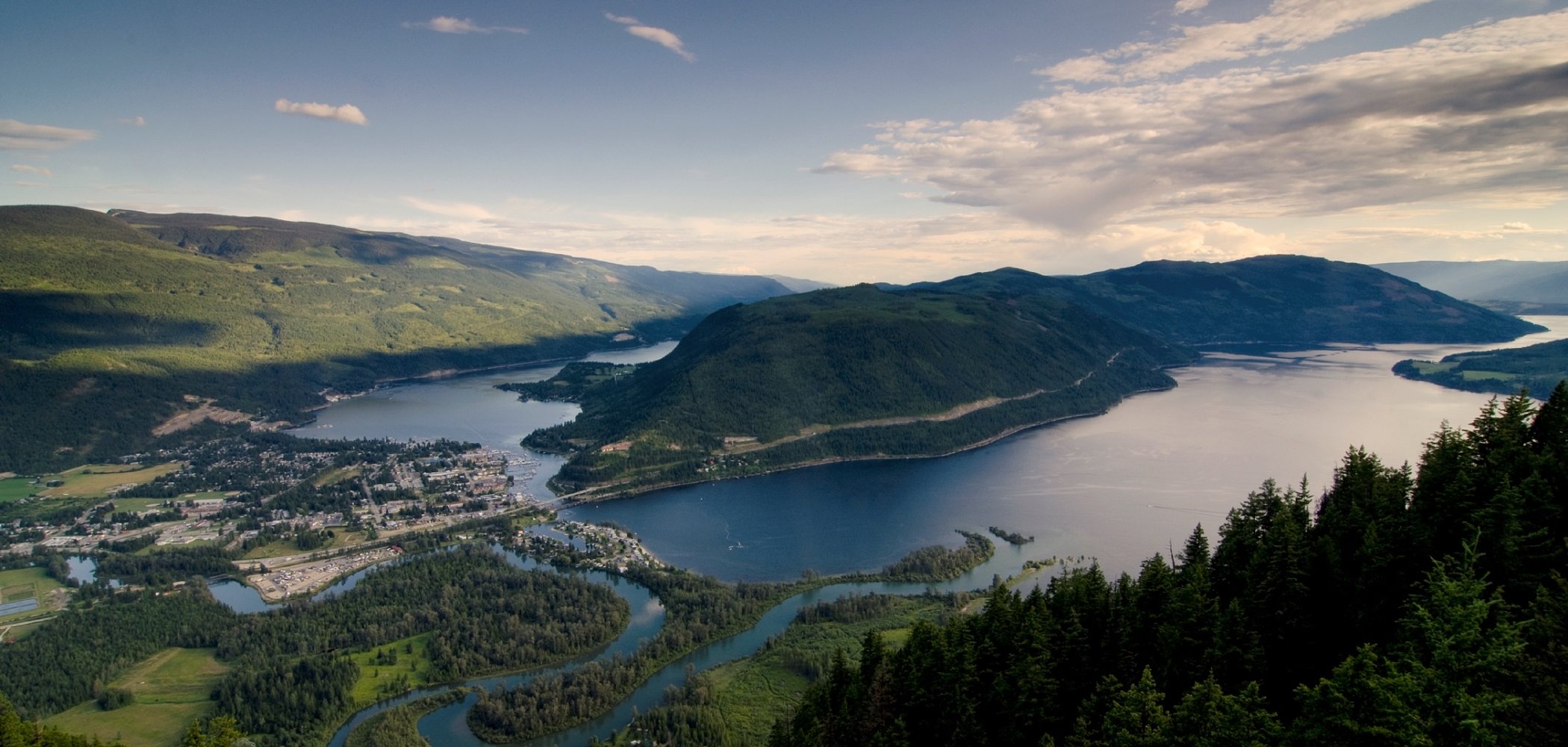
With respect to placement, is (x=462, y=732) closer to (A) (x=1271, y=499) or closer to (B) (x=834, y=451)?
(A) (x=1271, y=499)

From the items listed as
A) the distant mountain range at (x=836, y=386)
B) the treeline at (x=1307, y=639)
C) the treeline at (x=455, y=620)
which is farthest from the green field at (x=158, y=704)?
the distant mountain range at (x=836, y=386)

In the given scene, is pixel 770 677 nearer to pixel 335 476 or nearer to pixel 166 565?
pixel 166 565

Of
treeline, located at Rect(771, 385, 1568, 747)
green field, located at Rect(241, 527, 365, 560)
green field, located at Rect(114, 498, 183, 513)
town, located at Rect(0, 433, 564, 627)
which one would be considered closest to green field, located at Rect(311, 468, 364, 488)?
town, located at Rect(0, 433, 564, 627)

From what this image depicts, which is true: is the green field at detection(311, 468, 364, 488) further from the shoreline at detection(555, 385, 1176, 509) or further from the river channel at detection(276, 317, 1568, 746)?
the shoreline at detection(555, 385, 1176, 509)

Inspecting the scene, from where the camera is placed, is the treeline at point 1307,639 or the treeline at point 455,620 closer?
the treeline at point 1307,639

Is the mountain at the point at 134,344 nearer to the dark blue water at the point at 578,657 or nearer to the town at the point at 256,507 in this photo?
the town at the point at 256,507

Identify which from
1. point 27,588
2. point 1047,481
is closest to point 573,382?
point 27,588

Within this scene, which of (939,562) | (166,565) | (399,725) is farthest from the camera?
(166,565)
